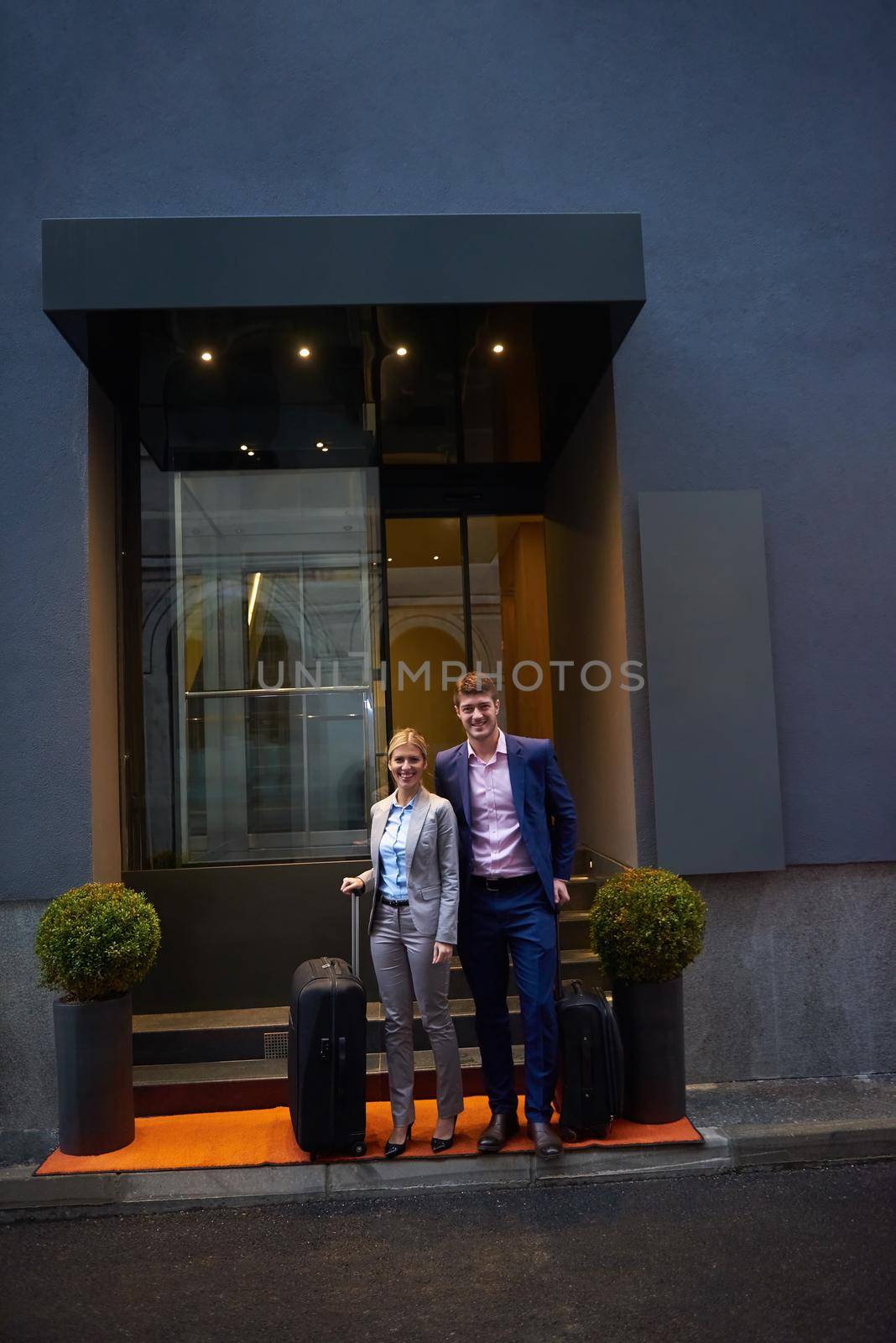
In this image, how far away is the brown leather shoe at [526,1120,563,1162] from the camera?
4625 mm

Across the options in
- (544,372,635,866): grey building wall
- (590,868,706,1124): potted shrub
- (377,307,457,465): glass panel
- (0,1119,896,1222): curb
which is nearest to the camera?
(0,1119,896,1222): curb

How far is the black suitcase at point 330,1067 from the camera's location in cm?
471

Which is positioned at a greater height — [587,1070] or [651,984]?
[651,984]

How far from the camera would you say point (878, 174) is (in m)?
6.20

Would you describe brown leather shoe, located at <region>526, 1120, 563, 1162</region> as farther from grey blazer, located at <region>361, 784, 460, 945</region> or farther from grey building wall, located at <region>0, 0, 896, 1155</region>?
grey building wall, located at <region>0, 0, 896, 1155</region>

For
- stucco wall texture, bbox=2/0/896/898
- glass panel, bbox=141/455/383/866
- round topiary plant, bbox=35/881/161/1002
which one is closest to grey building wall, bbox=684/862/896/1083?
stucco wall texture, bbox=2/0/896/898

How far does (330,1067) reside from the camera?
471cm

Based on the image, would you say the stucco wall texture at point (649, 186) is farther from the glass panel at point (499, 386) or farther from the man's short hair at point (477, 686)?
the man's short hair at point (477, 686)

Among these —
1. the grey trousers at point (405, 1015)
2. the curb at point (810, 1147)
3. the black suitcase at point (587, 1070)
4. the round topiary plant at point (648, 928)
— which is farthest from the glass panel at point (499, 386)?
the curb at point (810, 1147)

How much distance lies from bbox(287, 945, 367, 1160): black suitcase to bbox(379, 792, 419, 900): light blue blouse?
1.54ft

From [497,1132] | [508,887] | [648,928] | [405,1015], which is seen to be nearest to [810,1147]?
[648,928]

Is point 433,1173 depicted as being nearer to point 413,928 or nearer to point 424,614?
point 413,928

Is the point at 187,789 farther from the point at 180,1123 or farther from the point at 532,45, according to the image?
the point at 532,45

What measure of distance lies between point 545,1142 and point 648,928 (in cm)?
108
